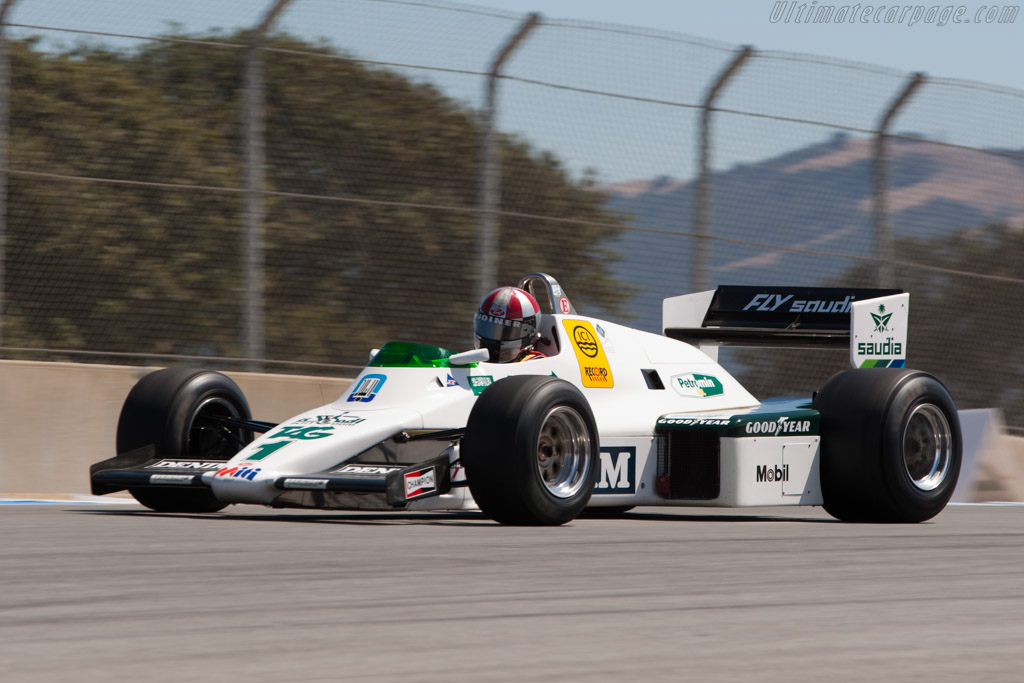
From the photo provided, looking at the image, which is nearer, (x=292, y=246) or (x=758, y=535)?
(x=758, y=535)

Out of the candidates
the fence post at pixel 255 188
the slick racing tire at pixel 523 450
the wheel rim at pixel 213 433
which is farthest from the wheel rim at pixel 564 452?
the fence post at pixel 255 188

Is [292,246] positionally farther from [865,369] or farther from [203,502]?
[865,369]

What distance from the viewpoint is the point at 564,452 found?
7730 millimetres

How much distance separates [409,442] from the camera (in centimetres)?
795

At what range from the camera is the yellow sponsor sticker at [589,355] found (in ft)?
29.0

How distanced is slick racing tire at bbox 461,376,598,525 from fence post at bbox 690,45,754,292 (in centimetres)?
491

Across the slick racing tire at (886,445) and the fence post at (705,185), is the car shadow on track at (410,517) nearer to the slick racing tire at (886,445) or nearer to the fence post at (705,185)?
the slick racing tire at (886,445)

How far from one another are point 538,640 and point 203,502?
4999mm

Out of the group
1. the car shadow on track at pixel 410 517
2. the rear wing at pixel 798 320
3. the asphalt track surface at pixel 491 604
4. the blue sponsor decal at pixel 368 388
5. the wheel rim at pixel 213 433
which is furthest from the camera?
the rear wing at pixel 798 320

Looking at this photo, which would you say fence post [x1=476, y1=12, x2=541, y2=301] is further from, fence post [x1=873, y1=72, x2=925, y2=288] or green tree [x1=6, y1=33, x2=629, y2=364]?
fence post [x1=873, y1=72, x2=925, y2=288]

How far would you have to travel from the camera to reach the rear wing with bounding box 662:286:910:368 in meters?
9.66

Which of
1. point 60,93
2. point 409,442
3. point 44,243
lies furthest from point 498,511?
point 60,93

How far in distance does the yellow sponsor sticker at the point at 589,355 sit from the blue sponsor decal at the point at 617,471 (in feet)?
1.68

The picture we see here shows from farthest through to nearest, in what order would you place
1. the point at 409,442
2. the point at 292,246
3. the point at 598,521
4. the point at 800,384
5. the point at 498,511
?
1. the point at 800,384
2. the point at 292,246
3. the point at 598,521
4. the point at 409,442
5. the point at 498,511
